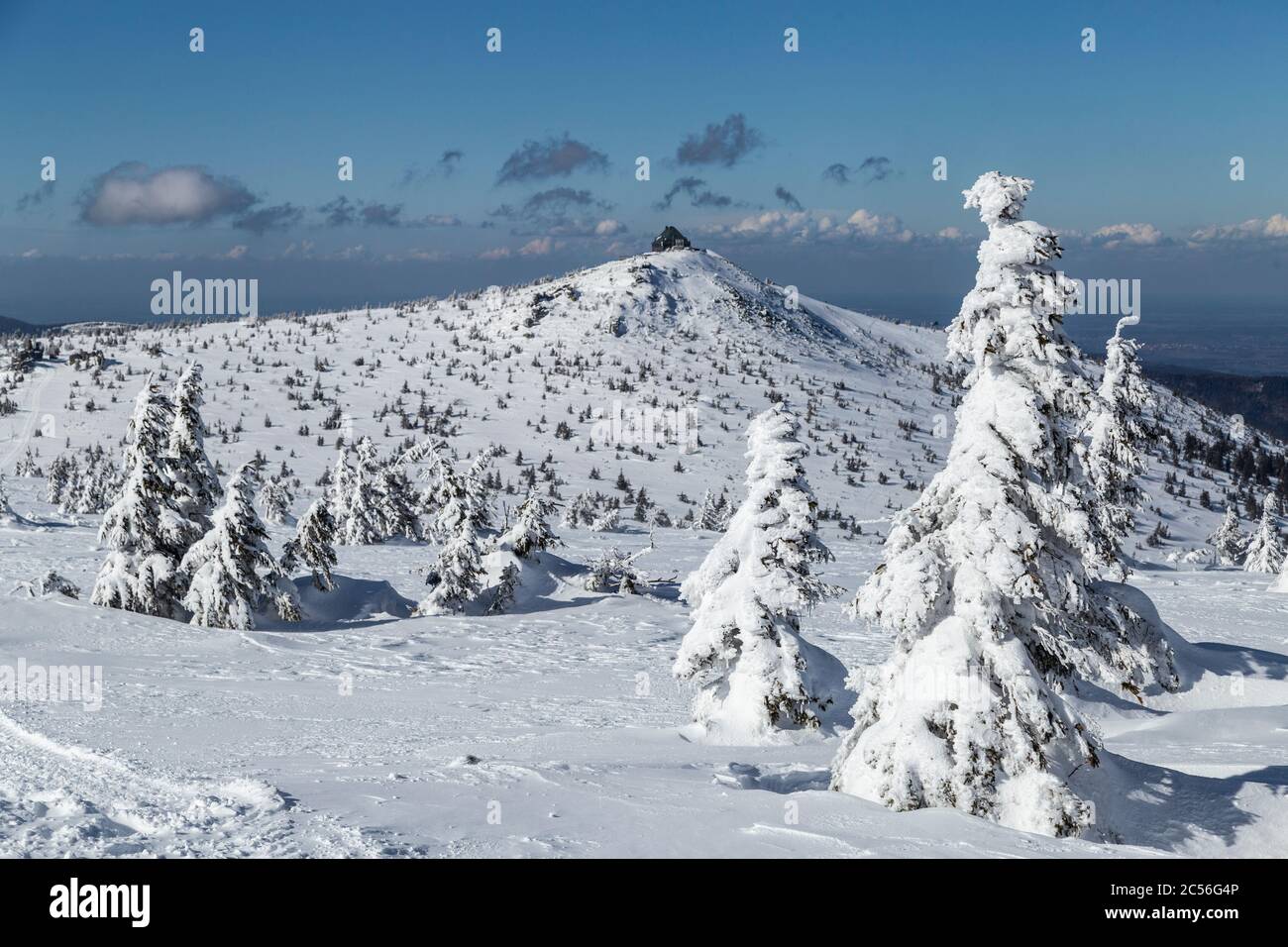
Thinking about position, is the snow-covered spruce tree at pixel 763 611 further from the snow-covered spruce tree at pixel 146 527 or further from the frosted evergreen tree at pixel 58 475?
the frosted evergreen tree at pixel 58 475

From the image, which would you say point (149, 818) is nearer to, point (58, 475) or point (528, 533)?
point (528, 533)

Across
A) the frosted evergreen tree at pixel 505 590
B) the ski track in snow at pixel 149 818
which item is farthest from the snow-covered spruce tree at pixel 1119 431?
the ski track in snow at pixel 149 818

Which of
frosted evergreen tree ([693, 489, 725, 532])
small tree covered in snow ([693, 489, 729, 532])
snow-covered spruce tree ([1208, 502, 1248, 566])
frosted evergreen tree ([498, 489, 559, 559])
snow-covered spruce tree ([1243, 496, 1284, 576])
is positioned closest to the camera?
frosted evergreen tree ([498, 489, 559, 559])

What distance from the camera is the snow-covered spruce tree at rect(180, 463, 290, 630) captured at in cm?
2516

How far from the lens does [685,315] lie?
4601 inches

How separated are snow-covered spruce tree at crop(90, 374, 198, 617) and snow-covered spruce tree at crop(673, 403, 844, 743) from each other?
17.8m

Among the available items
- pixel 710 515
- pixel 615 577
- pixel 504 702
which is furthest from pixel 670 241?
pixel 504 702

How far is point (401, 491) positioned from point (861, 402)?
5723 centimetres

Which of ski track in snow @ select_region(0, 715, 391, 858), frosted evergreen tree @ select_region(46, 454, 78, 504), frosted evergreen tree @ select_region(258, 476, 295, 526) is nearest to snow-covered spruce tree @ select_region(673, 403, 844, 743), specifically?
ski track in snow @ select_region(0, 715, 391, 858)

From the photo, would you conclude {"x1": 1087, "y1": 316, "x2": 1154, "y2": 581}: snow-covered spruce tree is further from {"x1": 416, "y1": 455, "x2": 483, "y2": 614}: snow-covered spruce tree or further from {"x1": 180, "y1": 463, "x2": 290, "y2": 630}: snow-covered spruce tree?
{"x1": 180, "y1": 463, "x2": 290, "y2": 630}: snow-covered spruce tree

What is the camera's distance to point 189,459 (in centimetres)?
2691
